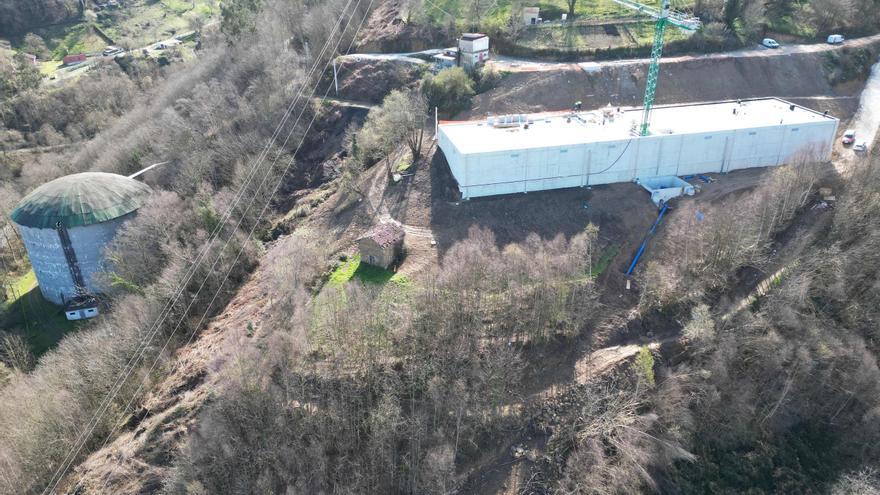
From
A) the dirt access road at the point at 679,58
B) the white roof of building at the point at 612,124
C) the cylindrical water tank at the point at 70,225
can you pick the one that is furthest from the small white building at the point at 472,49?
the cylindrical water tank at the point at 70,225

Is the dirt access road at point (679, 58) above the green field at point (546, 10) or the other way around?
the other way around

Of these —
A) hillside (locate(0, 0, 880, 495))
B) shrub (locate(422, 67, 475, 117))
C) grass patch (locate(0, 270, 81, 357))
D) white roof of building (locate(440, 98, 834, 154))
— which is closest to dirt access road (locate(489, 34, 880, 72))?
shrub (locate(422, 67, 475, 117))

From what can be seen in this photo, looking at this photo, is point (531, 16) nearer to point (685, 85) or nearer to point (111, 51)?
point (685, 85)

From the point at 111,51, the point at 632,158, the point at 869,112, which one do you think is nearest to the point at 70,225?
the point at 632,158

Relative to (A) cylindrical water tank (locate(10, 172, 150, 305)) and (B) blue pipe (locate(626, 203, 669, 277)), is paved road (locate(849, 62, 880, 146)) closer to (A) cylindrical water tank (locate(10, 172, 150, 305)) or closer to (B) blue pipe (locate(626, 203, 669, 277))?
(B) blue pipe (locate(626, 203, 669, 277))

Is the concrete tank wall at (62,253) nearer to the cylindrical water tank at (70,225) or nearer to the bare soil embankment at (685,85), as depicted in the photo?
the cylindrical water tank at (70,225)

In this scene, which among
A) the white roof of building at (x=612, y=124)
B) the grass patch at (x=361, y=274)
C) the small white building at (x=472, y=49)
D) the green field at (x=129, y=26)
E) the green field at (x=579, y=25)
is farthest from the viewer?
the green field at (x=129, y=26)
